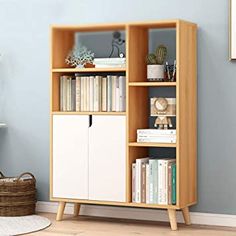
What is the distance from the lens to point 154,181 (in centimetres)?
465

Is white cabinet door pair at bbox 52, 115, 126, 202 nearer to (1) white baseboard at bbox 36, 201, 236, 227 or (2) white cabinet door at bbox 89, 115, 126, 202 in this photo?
(2) white cabinet door at bbox 89, 115, 126, 202

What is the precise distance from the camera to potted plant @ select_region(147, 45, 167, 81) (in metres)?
4.70

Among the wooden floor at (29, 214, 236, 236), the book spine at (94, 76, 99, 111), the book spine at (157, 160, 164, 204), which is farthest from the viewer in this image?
the book spine at (94, 76, 99, 111)

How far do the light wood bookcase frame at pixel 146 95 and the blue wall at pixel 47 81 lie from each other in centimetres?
9

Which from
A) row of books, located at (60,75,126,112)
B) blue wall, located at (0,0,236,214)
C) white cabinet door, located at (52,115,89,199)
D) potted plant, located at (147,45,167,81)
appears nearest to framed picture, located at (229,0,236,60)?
blue wall, located at (0,0,236,214)

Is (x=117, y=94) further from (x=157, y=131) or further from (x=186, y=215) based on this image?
(x=186, y=215)

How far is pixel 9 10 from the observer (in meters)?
5.50

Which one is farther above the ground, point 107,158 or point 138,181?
point 107,158

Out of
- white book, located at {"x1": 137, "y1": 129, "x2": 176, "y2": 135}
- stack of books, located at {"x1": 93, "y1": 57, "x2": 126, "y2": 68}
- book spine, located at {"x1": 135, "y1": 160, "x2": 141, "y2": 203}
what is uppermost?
stack of books, located at {"x1": 93, "y1": 57, "x2": 126, "y2": 68}

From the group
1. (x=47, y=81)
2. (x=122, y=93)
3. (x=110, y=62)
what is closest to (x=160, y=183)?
(x=122, y=93)

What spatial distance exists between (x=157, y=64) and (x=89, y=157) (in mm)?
774

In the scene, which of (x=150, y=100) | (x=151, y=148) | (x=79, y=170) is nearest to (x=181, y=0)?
(x=150, y=100)

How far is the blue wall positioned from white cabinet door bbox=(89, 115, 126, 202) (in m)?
0.53

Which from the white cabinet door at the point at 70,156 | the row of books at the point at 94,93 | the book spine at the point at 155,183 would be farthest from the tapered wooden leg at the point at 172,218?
the row of books at the point at 94,93
